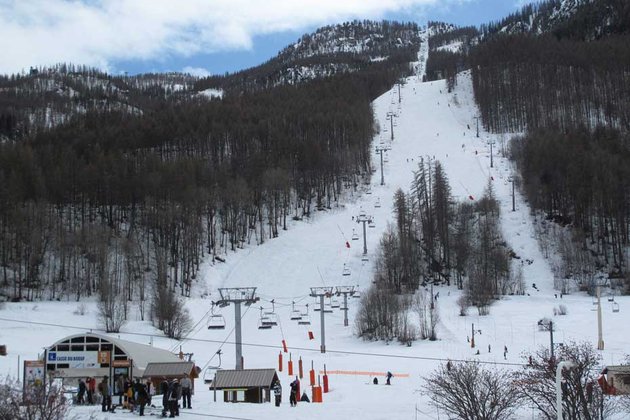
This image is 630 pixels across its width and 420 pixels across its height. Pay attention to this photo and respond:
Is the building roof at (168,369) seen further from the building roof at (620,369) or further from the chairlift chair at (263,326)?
the chairlift chair at (263,326)

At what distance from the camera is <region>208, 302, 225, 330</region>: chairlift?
201 feet

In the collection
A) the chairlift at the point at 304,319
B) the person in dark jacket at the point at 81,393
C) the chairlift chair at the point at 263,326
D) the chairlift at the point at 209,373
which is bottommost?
the chairlift at the point at 209,373

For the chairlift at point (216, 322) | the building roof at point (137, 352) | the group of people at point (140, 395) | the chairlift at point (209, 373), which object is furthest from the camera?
the chairlift at point (216, 322)

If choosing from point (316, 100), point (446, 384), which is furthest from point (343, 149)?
point (446, 384)

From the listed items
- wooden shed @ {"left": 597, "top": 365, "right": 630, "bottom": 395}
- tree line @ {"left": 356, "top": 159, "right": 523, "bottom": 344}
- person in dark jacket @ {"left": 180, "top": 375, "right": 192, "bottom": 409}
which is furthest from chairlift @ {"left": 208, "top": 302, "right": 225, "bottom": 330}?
wooden shed @ {"left": 597, "top": 365, "right": 630, "bottom": 395}

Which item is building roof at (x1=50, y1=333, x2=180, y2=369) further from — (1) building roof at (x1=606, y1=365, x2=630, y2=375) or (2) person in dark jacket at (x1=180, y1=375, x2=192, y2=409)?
(1) building roof at (x1=606, y1=365, x2=630, y2=375)

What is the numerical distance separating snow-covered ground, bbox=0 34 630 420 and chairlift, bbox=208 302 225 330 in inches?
22.1

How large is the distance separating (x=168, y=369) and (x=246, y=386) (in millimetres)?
5712

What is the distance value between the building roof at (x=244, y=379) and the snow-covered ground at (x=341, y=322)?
137 cm

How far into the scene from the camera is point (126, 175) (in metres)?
91.3

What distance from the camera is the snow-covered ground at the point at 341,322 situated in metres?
34.0

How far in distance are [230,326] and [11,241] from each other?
1059 inches

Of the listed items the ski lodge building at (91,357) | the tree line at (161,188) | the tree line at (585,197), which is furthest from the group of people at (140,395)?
the tree line at (585,197)

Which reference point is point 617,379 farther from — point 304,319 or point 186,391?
point 304,319
